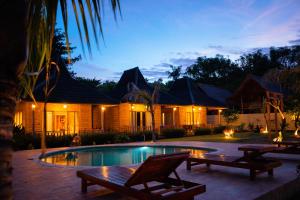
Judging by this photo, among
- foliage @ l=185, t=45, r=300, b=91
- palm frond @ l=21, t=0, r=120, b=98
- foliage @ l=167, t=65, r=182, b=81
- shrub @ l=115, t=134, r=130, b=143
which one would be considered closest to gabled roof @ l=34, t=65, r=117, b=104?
shrub @ l=115, t=134, r=130, b=143

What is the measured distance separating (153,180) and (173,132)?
59.6 feet

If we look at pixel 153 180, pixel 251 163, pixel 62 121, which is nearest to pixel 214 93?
pixel 62 121

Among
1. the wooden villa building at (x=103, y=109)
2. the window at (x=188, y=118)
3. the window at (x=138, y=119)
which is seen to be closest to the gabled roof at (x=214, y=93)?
the wooden villa building at (x=103, y=109)

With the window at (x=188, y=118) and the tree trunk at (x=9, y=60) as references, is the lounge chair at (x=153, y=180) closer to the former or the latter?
the tree trunk at (x=9, y=60)

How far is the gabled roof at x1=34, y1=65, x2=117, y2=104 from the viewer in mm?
17891

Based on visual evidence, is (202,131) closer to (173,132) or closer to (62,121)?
(173,132)

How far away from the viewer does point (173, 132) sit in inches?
883

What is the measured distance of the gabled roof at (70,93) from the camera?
17891 millimetres

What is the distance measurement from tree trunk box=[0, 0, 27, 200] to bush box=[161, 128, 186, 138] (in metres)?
20.6

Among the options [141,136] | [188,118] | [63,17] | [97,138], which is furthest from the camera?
[188,118]

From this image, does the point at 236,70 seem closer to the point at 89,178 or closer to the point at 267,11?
the point at 267,11

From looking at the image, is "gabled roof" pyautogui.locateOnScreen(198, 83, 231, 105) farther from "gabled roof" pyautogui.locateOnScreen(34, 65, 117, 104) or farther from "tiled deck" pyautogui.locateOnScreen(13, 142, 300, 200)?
"tiled deck" pyautogui.locateOnScreen(13, 142, 300, 200)

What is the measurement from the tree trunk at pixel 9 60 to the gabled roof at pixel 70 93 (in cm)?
1627

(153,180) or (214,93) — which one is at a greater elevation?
(214,93)
